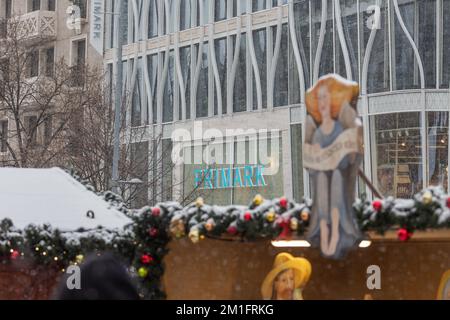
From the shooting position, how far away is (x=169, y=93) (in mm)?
43656

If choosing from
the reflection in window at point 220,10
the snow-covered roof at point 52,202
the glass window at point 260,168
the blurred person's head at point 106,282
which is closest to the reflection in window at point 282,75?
the glass window at point 260,168

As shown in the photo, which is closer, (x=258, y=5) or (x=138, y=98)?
(x=258, y=5)

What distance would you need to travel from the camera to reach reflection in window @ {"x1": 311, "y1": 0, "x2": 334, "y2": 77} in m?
36.9

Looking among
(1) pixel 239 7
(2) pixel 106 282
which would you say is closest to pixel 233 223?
(2) pixel 106 282

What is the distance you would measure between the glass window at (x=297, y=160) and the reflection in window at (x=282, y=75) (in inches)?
50.8

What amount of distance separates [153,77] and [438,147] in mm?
14891

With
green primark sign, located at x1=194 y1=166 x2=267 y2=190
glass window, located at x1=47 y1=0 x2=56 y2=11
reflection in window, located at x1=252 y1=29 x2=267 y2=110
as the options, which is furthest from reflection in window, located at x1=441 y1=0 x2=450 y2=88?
glass window, located at x1=47 y1=0 x2=56 y2=11

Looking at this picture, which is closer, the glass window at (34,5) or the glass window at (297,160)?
the glass window at (297,160)

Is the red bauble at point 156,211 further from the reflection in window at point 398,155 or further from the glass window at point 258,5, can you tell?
the glass window at point 258,5

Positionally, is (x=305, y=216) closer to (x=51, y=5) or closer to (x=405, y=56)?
(x=405, y=56)

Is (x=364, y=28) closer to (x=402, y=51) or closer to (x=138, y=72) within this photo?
(x=402, y=51)

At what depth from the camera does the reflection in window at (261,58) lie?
39.7m

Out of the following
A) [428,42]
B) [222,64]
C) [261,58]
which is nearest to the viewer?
[428,42]
